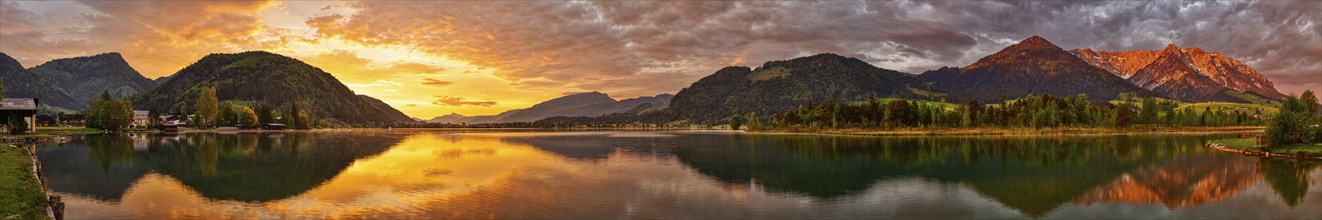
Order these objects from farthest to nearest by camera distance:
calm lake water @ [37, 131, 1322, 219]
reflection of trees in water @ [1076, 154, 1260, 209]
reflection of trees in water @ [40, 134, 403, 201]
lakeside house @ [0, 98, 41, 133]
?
lakeside house @ [0, 98, 41, 133] < reflection of trees in water @ [40, 134, 403, 201] < reflection of trees in water @ [1076, 154, 1260, 209] < calm lake water @ [37, 131, 1322, 219]

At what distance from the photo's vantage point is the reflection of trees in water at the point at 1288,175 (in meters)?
37.2

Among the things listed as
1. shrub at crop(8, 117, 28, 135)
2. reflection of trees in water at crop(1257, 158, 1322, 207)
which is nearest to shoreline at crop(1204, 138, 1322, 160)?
reflection of trees in water at crop(1257, 158, 1322, 207)

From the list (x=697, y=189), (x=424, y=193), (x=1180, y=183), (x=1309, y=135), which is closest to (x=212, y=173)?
(x=424, y=193)

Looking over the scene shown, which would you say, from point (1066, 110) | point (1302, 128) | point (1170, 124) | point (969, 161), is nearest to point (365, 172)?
point (969, 161)

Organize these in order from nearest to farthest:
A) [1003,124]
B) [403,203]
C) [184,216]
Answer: [184,216]
[403,203]
[1003,124]

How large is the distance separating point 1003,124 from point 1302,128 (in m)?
97.0

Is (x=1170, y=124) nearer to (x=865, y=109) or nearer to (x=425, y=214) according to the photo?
(x=865, y=109)

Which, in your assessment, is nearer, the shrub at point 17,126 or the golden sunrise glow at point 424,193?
the golden sunrise glow at point 424,193

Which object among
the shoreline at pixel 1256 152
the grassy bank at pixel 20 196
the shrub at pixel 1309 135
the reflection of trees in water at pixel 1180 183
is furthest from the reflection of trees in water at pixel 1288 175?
the grassy bank at pixel 20 196

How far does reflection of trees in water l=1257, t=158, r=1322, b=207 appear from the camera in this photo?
3719 centimetres

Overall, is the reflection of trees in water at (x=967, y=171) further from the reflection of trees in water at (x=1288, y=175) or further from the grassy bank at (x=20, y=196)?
the grassy bank at (x=20, y=196)

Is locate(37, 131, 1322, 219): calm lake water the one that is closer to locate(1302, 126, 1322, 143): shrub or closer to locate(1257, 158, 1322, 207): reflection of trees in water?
locate(1257, 158, 1322, 207): reflection of trees in water

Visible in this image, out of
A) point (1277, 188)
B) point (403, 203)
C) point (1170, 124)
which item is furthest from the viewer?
point (1170, 124)

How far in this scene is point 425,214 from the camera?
2955 cm
